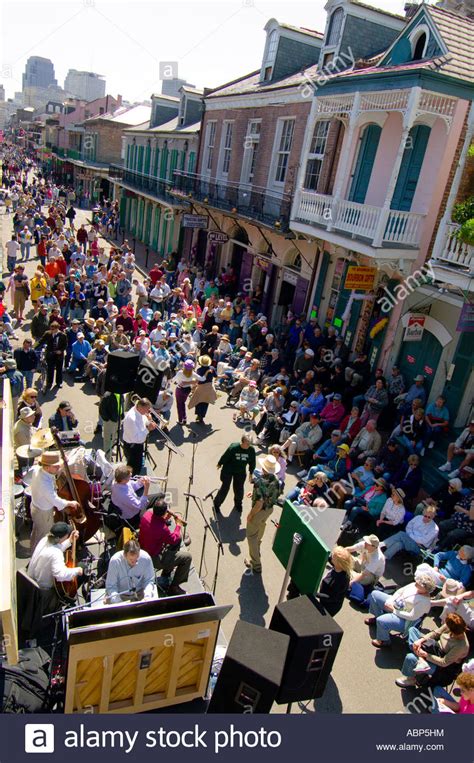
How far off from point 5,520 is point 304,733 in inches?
134

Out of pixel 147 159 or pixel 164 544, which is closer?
pixel 164 544

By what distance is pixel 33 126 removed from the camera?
97375 millimetres

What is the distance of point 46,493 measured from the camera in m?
6.27

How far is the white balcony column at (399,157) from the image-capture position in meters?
9.95

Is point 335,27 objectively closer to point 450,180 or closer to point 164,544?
point 450,180

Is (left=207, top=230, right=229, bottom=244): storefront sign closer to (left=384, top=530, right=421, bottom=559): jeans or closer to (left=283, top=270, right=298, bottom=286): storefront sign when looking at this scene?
(left=283, top=270, right=298, bottom=286): storefront sign

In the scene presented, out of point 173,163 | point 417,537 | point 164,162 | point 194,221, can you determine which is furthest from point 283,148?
point 417,537

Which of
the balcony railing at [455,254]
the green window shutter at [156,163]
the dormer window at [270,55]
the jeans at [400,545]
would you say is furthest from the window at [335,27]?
the green window shutter at [156,163]

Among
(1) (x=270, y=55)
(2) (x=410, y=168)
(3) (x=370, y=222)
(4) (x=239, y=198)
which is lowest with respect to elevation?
(4) (x=239, y=198)

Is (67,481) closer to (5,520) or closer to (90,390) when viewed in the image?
(5,520)

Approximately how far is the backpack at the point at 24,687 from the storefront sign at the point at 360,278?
964 centimetres

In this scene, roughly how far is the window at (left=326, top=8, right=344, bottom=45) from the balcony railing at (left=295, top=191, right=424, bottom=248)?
16.5 feet

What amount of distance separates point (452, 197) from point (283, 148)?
881 cm

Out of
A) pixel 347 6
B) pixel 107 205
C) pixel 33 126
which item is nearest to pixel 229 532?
pixel 347 6
